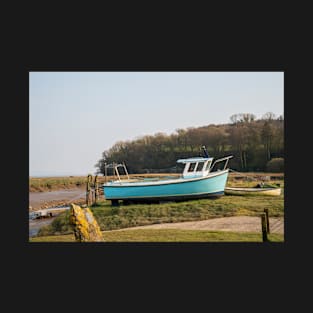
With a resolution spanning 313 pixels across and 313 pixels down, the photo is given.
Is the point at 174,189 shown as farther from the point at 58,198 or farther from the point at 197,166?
the point at 58,198

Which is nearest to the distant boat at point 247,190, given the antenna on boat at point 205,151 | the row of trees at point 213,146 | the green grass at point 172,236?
the row of trees at point 213,146

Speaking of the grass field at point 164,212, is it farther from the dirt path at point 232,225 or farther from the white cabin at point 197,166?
the white cabin at point 197,166

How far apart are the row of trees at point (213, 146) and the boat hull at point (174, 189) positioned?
0.45 meters

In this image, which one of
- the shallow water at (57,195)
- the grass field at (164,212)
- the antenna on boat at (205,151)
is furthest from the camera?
the antenna on boat at (205,151)

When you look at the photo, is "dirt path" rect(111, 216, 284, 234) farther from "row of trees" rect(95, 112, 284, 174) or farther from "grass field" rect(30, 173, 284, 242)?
"row of trees" rect(95, 112, 284, 174)

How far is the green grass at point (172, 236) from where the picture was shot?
1236 cm

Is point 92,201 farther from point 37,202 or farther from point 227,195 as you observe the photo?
point 227,195

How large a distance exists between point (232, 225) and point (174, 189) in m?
1.68

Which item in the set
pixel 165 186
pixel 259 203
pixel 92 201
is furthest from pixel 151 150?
pixel 259 203

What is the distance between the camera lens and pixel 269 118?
1322 cm

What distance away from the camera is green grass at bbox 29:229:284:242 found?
1236 cm

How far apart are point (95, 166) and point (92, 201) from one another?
2.92ft

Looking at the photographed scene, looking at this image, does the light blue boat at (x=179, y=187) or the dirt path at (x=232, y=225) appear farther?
the light blue boat at (x=179, y=187)

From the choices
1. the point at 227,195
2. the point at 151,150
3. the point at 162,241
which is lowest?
the point at 162,241
